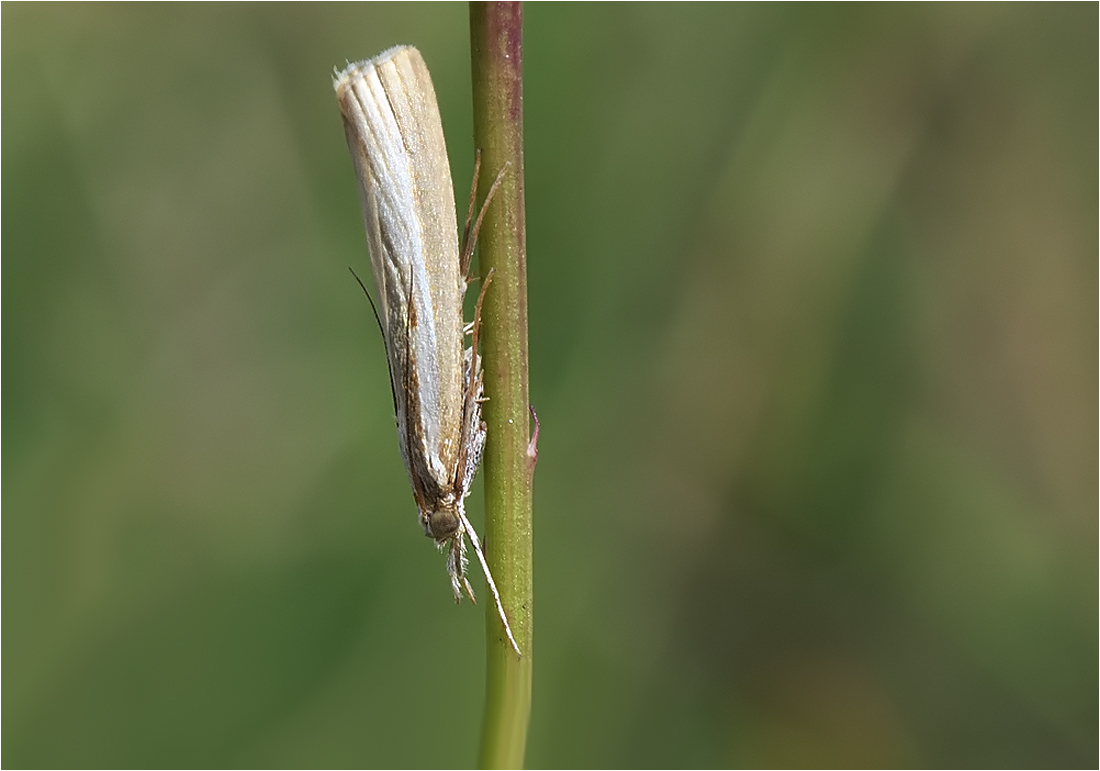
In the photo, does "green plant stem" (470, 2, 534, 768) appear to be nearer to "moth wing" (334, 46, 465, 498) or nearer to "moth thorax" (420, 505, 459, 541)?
"moth wing" (334, 46, 465, 498)

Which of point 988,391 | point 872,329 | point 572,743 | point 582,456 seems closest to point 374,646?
point 572,743

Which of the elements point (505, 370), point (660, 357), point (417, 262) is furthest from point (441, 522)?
point (660, 357)

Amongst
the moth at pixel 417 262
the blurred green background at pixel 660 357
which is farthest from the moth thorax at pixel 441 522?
the blurred green background at pixel 660 357

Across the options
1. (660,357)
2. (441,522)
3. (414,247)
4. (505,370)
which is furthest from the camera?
(660,357)

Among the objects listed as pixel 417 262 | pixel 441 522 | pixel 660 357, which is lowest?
pixel 660 357

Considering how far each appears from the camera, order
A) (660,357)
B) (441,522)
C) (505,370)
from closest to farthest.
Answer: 1. (505,370)
2. (441,522)
3. (660,357)

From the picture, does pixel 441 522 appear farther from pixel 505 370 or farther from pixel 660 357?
pixel 660 357

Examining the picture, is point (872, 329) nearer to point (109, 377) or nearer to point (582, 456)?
point (582, 456)
